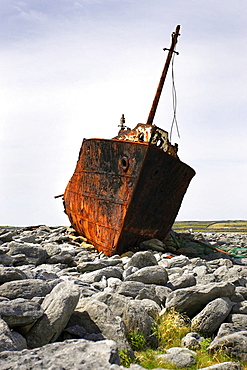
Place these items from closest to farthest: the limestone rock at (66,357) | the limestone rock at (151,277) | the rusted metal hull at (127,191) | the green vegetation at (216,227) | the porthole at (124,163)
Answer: the limestone rock at (66,357) < the limestone rock at (151,277) < the rusted metal hull at (127,191) < the porthole at (124,163) < the green vegetation at (216,227)

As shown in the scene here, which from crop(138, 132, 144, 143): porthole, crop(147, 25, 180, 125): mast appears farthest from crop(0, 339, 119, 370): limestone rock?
crop(147, 25, 180, 125): mast

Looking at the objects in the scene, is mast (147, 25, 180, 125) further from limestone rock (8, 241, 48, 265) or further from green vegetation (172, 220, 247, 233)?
green vegetation (172, 220, 247, 233)

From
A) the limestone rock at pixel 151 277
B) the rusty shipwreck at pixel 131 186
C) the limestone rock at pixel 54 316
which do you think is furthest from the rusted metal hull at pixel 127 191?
the limestone rock at pixel 54 316

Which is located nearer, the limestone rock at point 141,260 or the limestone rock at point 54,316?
the limestone rock at point 54,316

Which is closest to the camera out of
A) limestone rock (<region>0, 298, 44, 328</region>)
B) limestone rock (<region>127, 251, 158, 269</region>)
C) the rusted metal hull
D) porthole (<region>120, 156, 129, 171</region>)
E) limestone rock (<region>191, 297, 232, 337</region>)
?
limestone rock (<region>0, 298, 44, 328</region>)

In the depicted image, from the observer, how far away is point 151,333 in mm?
3900

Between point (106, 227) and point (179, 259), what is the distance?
282 cm

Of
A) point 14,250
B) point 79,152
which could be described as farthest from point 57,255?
point 79,152

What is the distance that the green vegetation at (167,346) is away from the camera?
3.18 m

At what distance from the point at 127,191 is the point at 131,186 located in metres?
0.19

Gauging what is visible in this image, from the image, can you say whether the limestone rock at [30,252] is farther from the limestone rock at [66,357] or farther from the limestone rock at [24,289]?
the limestone rock at [66,357]

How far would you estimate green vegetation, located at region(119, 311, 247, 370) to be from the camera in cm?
318

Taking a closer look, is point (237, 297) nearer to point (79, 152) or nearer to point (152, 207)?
point (152, 207)

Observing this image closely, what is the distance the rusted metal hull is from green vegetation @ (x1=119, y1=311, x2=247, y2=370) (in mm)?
4920
